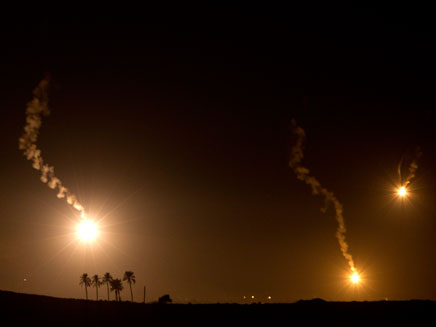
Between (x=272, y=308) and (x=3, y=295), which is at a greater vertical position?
(x=3, y=295)

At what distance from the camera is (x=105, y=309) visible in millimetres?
40875

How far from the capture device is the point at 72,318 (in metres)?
38.8

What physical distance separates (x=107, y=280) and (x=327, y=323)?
121 m

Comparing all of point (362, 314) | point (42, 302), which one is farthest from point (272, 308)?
point (42, 302)

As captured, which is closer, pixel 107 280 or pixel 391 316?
pixel 391 316

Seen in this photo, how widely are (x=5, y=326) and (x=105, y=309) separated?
324 inches

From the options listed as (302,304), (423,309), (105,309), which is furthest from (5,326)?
(423,309)

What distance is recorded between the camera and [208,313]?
4150 cm

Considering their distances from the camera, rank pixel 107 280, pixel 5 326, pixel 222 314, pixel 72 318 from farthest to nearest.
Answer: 1. pixel 107 280
2. pixel 222 314
3. pixel 72 318
4. pixel 5 326

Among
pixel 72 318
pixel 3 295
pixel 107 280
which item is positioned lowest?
pixel 72 318

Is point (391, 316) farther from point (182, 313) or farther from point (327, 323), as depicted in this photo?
point (182, 313)

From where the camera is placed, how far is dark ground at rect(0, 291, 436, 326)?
38.9 m

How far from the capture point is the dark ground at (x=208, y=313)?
38.9 m

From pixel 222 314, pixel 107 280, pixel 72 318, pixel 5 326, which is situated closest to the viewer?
pixel 5 326
